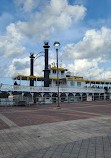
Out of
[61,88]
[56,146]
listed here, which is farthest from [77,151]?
[61,88]

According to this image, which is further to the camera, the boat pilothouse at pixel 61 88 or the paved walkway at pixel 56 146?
the boat pilothouse at pixel 61 88

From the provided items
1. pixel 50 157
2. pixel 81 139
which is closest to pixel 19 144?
pixel 50 157

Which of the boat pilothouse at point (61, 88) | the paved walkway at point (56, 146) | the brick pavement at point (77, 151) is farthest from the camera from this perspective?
the boat pilothouse at point (61, 88)

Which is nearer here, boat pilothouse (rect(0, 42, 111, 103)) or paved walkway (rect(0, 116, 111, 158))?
paved walkway (rect(0, 116, 111, 158))

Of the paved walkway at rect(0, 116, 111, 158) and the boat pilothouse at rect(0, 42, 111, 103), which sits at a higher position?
the boat pilothouse at rect(0, 42, 111, 103)

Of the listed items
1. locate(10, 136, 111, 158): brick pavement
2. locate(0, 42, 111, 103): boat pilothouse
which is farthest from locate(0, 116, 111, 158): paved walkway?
locate(0, 42, 111, 103): boat pilothouse

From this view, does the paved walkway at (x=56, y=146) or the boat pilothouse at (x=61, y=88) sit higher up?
the boat pilothouse at (x=61, y=88)

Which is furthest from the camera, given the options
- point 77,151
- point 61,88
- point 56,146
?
point 61,88

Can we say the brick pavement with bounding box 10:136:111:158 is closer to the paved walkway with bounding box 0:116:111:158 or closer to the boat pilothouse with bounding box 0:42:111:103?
the paved walkway with bounding box 0:116:111:158

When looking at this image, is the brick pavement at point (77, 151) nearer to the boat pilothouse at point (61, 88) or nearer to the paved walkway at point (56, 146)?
the paved walkway at point (56, 146)

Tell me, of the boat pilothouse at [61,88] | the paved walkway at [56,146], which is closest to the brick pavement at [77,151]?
the paved walkway at [56,146]

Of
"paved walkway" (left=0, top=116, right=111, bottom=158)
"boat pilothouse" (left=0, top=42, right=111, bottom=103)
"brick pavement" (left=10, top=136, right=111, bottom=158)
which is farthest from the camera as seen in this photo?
"boat pilothouse" (left=0, top=42, right=111, bottom=103)

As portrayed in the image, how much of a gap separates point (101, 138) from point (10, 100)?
21434 mm

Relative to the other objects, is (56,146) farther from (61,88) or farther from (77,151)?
(61,88)
